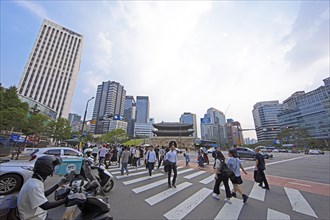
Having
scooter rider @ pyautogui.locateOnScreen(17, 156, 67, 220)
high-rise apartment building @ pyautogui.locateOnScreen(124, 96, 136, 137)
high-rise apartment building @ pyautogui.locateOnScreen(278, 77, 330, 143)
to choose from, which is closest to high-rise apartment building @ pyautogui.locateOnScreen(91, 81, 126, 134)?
high-rise apartment building @ pyautogui.locateOnScreen(124, 96, 136, 137)

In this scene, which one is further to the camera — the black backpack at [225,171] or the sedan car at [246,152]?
the sedan car at [246,152]

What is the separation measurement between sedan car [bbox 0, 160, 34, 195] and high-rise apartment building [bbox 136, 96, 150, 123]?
123196mm

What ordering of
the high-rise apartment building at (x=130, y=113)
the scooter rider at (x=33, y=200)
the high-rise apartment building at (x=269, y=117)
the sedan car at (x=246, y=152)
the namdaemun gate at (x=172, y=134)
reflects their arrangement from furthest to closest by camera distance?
the high-rise apartment building at (x=130, y=113) → the high-rise apartment building at (x=269, y=117) → the namdaemun gate at (x=172, y=134) → the sedan car at (x=246, y=152) → the scooter rider at (x=33, y=200)

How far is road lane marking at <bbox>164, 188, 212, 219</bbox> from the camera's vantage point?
385cm

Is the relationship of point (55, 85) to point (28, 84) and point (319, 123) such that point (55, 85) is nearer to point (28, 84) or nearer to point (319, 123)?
point (28, 84)

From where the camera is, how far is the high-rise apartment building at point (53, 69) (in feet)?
187

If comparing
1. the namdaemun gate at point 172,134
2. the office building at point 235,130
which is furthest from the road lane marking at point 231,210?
the namdaemun gate at point 172,134

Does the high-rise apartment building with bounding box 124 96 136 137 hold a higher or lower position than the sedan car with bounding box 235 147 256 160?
higher

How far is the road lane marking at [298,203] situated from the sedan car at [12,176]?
8917 millimetres

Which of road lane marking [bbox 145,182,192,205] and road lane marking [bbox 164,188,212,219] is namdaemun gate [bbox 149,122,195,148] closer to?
road lane marking [bbox 145,182,192,205]

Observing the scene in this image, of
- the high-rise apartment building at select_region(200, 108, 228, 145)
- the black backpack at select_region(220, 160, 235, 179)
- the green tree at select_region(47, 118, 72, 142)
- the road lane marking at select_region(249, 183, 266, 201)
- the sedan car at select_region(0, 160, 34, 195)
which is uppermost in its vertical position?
the high-rise apartment building at select_region(200, 108, 228, 145)

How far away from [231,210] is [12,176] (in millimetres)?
7213

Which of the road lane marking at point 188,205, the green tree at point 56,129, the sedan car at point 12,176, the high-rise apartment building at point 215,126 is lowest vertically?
the road lane marking at point 188,205

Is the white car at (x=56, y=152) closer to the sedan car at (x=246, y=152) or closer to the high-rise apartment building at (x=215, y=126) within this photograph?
the sedan car at (x=246, y=152)
